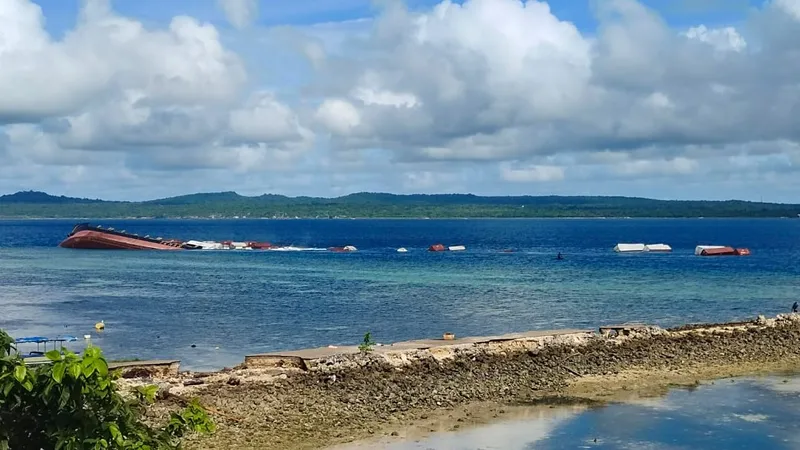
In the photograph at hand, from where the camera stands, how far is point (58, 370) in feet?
18.7

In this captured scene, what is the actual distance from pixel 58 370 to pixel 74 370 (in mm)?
132

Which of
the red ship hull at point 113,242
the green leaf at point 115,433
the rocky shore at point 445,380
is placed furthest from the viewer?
the red ship hull at point 113,242

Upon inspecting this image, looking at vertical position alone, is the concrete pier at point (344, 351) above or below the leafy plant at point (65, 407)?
below

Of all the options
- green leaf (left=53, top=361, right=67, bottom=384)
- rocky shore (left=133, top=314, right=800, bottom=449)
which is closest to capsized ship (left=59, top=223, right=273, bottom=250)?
rocky shore (left=133, top=314, right=800, bottom=449)

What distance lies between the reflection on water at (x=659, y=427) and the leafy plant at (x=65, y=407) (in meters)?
13.9

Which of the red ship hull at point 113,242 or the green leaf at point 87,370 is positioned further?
the red ship hull at point 113,242

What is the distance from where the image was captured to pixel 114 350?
35.0 meters

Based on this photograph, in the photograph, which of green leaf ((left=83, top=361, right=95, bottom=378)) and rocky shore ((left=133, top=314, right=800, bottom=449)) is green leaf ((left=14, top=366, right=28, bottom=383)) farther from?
rocky shore ((left=133, top=314, right=800, bottom=449))

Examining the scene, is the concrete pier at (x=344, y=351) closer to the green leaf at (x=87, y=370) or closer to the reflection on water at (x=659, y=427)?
the reflection on water at (x=659, y=427)

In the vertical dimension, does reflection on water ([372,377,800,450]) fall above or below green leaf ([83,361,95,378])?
below

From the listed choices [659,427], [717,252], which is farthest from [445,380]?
[717,252]

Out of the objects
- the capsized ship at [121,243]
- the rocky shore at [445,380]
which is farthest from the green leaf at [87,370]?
the capsized ship at [121,243]

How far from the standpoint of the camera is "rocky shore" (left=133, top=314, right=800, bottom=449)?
21.0 m

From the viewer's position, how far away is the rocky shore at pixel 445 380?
2103 centimetres
